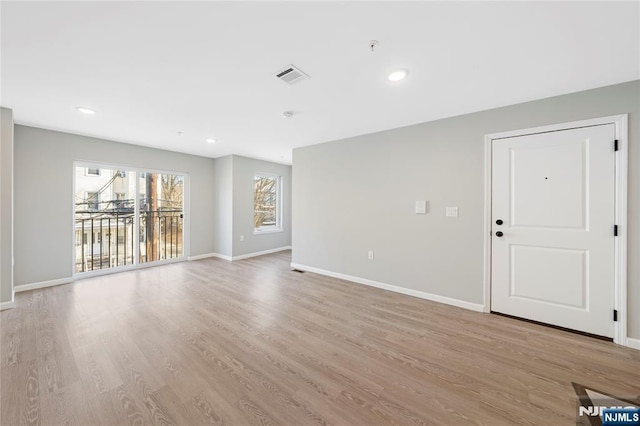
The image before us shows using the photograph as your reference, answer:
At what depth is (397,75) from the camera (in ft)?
6.97

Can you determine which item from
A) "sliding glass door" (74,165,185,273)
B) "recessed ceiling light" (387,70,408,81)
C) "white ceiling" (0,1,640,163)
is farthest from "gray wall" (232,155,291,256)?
"recessed ceiling light" (387,70,408,81)

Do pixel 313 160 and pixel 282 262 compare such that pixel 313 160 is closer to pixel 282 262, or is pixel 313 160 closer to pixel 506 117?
pixel 282 262

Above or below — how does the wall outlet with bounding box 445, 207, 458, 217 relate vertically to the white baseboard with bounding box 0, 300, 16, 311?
above

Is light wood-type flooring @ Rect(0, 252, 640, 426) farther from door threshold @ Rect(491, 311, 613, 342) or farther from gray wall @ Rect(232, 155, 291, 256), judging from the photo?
gray wall @ Rect(232, 155, 291, 256)

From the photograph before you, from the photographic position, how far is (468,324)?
2578 millimetres

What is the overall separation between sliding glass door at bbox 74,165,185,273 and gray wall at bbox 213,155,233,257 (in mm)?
767

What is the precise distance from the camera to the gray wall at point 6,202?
282 cm

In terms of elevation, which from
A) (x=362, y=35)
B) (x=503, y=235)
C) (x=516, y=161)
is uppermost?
(x=362, y=35)

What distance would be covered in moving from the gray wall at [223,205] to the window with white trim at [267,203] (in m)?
0.71

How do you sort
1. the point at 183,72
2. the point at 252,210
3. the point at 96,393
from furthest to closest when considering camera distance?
the point at 252,210
the point at 183,72
the point at 96,393

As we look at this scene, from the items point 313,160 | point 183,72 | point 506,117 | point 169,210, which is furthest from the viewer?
point 169,210

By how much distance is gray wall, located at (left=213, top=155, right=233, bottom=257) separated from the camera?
18.2 feet

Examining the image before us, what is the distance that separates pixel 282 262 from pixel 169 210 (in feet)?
9.28

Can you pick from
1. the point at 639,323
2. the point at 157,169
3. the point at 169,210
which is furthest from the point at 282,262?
the point at 639,323
